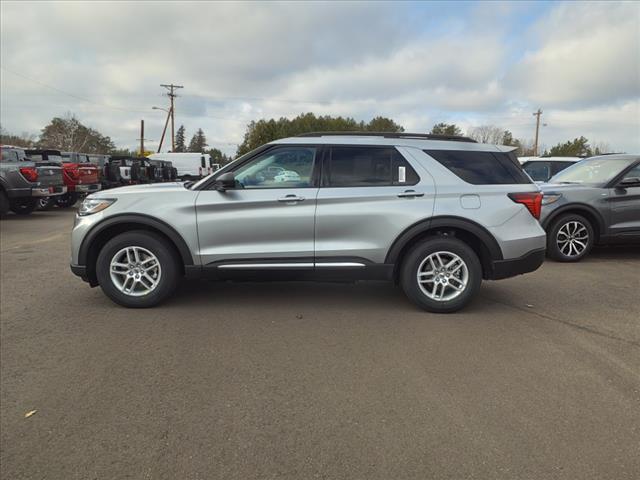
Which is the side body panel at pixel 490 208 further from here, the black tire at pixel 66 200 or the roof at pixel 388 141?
the black tire at pixel 66 200

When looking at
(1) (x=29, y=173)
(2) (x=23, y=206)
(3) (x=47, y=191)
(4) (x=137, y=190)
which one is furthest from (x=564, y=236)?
(2) (x=23, y=206)

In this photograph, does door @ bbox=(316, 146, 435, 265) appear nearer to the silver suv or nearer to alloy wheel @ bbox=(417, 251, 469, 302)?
the silver suv

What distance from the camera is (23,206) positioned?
14672 millimetres

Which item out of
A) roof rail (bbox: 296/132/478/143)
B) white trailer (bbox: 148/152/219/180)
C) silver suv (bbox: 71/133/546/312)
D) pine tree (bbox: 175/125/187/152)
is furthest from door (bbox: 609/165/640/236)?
pine tree (bbox: 175/125/187/152)

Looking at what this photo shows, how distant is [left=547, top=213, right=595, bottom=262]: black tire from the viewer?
25.5 feet

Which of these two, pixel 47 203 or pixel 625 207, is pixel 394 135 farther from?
pixel 47 203

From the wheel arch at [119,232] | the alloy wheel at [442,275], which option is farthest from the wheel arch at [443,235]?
the wheel arch at [119,232]

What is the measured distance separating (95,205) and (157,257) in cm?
85

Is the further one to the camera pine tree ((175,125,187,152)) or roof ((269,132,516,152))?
pine tree ((175,125,187,152))

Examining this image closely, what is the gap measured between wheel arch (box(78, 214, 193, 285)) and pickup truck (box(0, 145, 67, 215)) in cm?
930

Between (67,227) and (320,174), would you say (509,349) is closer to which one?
(320,174)

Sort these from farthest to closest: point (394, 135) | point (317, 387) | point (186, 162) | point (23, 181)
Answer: point (186, 162), point (23, 181), point (394, 135), point (317, 387)

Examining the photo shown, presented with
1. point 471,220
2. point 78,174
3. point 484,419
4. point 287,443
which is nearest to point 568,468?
point 484,419

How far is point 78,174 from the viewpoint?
653 inches
